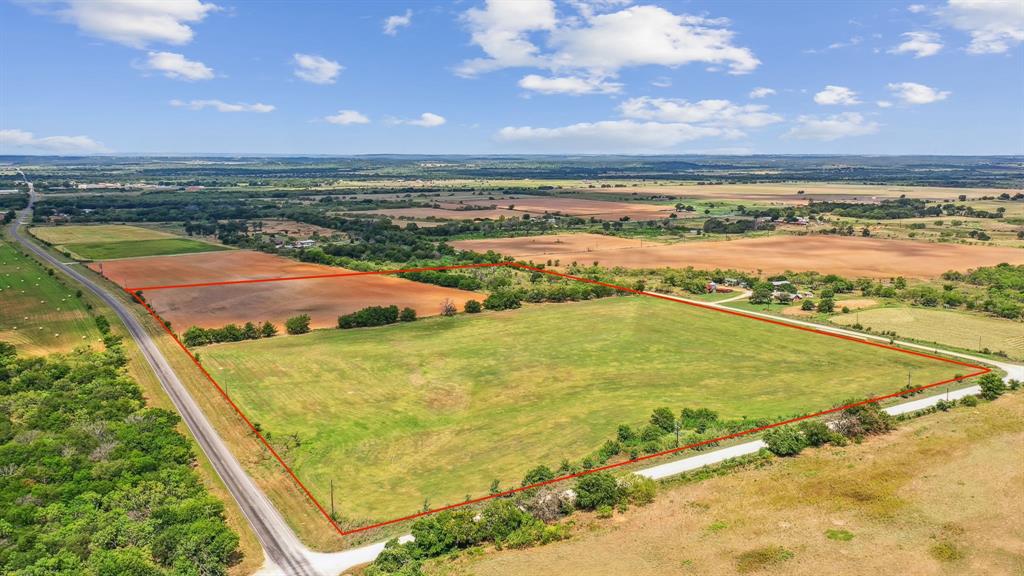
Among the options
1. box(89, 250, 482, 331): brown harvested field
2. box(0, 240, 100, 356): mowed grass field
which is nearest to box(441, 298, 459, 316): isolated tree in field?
box(89, 250, 482, 331): brown harvested field

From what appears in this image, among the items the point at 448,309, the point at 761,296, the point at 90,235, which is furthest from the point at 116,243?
the point at 761,296

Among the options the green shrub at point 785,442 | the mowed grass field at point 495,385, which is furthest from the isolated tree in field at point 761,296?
the green shrub at point 785,442

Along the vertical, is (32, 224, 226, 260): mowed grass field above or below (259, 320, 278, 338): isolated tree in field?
above

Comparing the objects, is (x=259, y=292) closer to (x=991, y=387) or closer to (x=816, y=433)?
(x=816, y=433)

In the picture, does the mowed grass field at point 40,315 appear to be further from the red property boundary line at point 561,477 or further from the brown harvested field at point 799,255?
the brown harvested field at point 799,255

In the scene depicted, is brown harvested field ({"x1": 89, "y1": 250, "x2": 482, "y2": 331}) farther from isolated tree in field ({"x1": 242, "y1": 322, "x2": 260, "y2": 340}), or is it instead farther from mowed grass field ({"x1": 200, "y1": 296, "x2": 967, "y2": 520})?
mowed grass field ({"x1": 200, "y1": 296, "x2": 967, "y2": 520})

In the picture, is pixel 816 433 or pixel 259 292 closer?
pixel 816 433
